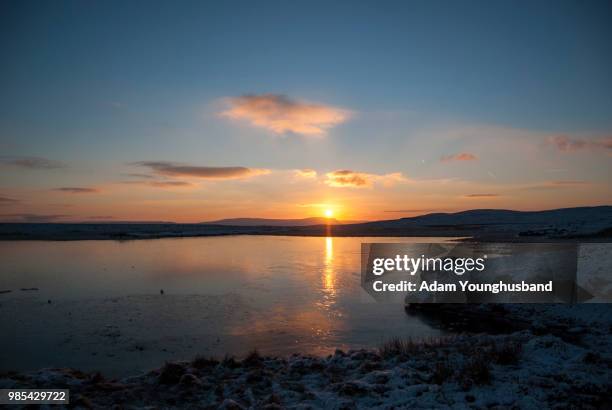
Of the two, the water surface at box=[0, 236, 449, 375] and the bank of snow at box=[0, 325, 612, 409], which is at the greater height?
the bank of snow at box=[0, 325, 612, 409]

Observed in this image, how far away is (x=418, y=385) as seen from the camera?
8.78m

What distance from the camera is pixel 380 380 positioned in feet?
30.7

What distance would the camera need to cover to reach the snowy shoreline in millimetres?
8180

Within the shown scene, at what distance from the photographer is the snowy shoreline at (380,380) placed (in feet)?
26.8

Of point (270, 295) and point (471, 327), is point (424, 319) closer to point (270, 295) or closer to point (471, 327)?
point (471, 327)
